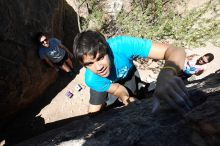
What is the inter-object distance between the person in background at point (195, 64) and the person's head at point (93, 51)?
304 centimetres

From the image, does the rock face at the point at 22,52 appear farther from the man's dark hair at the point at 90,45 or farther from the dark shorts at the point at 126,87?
the man's dark hair at the point at 90,45

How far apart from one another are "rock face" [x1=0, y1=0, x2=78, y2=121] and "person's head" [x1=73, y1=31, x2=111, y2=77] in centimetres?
264

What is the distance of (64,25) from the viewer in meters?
8.11

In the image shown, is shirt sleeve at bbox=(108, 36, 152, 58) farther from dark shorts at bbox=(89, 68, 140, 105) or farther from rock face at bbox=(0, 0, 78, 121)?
rock face at bbox=(0, 0, 78, 121)

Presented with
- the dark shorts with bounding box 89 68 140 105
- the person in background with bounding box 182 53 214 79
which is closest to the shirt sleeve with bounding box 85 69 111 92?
the dark shorts with bounding box 89 68 140 105

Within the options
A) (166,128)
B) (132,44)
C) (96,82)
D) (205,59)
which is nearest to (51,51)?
(96,82)

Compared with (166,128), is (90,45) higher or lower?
higher

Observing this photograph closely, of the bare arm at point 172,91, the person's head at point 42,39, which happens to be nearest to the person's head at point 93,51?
the bare arm at point 172,91

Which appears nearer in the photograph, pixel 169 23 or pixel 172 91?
pixel 172 91

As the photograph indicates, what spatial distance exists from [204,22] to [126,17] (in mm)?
1686

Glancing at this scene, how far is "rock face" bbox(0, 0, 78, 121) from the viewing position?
18.5 feet

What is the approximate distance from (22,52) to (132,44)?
312 centimetres

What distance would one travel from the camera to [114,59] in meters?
3.62

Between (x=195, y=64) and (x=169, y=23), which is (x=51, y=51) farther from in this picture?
(x=195, y=64)
